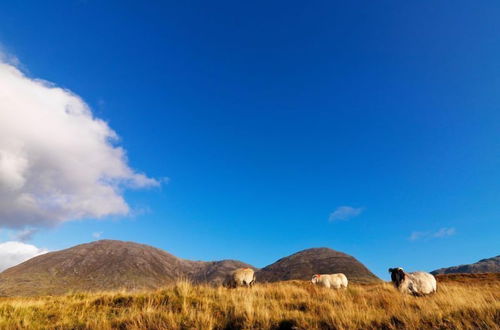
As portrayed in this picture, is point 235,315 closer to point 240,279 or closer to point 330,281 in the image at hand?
point 240,279

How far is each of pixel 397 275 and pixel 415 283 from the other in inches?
43.2

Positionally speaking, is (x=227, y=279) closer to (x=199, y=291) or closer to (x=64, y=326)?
(x=199, y=291)

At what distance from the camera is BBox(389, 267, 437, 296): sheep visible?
15.9 m

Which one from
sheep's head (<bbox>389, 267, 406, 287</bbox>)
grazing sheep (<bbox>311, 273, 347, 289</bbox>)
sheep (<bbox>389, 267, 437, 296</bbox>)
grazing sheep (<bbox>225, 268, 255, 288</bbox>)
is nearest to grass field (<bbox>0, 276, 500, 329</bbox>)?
grazing sheep (<bbox>225, 268, 255, 288</bbox>)

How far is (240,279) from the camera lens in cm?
1806

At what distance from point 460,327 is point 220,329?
5676mm

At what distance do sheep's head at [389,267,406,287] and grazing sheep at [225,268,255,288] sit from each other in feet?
27.8

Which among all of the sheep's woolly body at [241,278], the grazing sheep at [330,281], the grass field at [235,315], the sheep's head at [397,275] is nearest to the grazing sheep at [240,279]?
the sheep's woolly body at [241,278]

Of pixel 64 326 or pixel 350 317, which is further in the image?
pixel 64 326

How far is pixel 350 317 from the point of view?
7.56 metres

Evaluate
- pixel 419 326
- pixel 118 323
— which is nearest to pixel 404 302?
pixel 419 326

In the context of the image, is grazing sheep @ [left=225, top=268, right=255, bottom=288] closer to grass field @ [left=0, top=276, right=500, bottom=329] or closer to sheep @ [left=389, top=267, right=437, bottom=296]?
grass field @ [left=0, top=276, right=500, bottom=329]

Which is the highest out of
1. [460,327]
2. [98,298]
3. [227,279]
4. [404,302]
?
[227,279]

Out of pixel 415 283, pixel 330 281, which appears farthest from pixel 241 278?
pixel 330 281
